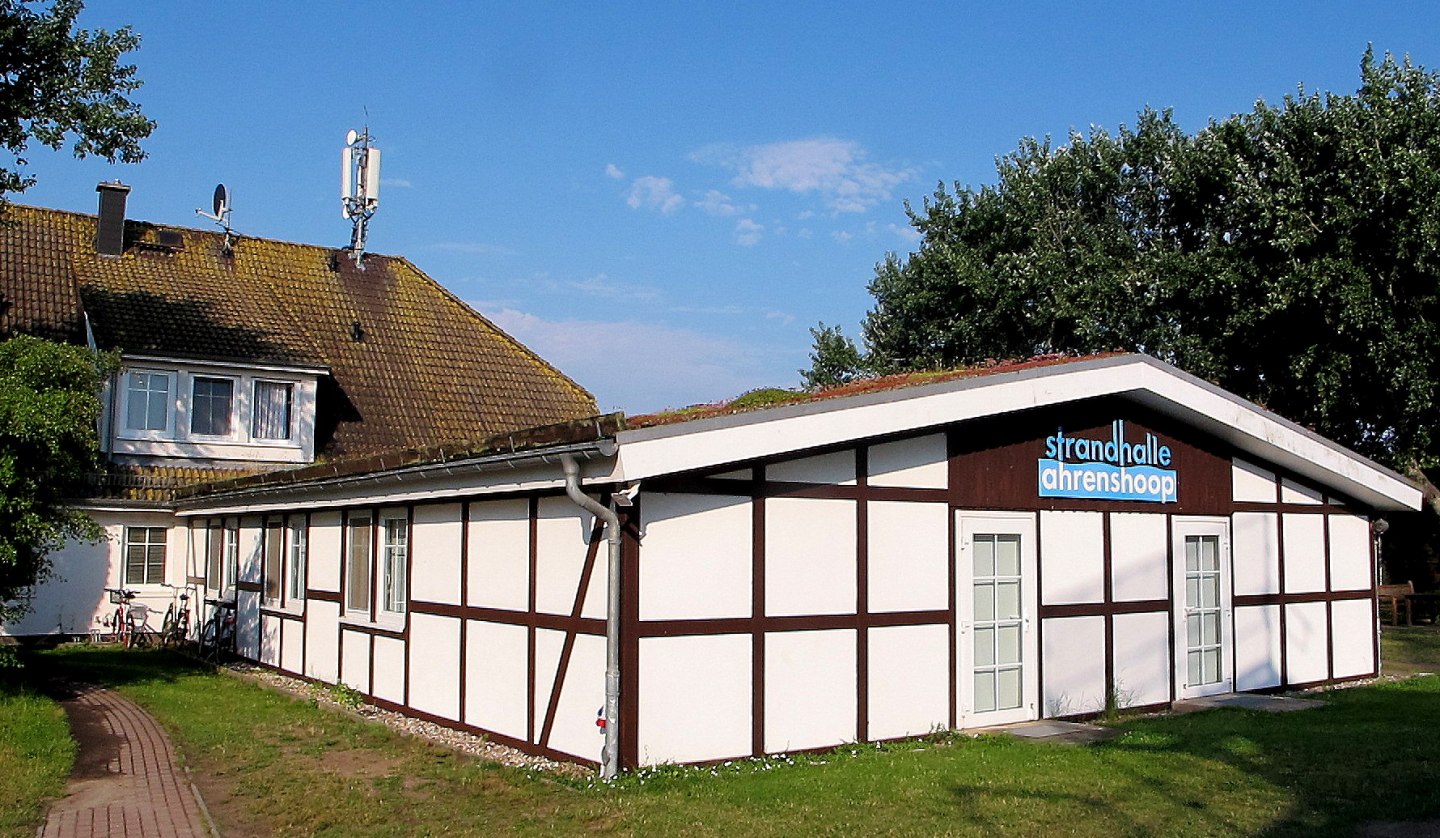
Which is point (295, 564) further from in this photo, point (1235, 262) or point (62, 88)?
point (1235, 262)

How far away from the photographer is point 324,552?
1484 cm

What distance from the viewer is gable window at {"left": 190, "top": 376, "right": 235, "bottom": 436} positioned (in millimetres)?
22703

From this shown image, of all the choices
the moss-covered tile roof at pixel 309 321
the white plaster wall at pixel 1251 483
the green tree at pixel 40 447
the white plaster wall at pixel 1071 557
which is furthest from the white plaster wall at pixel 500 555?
the moss-covered tile roof at pixel 309 321

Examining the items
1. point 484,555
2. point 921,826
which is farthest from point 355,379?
point 921,826

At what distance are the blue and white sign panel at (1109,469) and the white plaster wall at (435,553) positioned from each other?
5532mm

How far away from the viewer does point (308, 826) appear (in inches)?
310

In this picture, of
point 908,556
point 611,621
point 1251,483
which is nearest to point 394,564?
point 611,621

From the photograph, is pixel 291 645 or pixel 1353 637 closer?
pixel 1353 637

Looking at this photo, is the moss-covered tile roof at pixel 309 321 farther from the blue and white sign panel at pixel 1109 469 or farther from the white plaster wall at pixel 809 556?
the white plaster wall at pixel 809 556

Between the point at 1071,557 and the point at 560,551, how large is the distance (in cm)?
526

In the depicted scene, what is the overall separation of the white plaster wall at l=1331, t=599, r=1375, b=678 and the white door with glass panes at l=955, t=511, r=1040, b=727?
228 inches

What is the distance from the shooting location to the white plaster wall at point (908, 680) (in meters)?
10.5

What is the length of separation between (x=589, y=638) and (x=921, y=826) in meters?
2.94

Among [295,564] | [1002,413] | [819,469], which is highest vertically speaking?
[1002,413]
